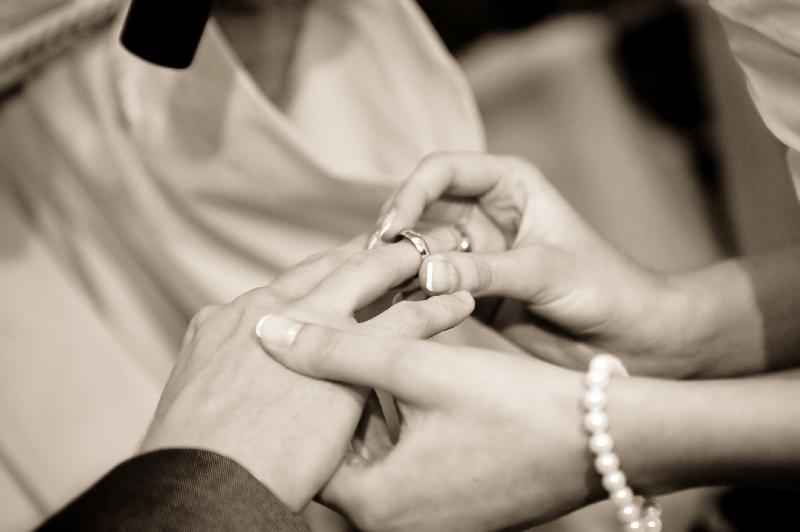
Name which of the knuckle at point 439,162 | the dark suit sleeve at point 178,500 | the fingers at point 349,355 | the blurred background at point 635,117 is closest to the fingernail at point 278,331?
the fingers at point 349,355

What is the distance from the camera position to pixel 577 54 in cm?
129

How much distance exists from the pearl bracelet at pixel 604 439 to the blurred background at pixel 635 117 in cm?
75

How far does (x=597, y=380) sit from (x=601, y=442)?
0.14ft

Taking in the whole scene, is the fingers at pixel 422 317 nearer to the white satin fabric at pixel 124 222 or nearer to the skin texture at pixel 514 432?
the skin texture at pixel 514 432

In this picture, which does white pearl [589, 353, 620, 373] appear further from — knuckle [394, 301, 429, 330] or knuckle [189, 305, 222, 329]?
knuckle [189, 305, 222, 329]

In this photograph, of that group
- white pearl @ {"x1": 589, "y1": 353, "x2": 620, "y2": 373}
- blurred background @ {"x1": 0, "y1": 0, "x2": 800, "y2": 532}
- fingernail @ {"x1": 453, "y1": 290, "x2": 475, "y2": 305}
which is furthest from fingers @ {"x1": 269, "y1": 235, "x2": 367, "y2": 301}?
blurred background @ {"x1": 0, "y1": 0, "x2": 800, "y2": 532}

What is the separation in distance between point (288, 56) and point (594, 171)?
0.68m

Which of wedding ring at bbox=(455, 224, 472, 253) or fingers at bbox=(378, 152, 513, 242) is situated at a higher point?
fingers at bbox=(378, 152, 513, 242)

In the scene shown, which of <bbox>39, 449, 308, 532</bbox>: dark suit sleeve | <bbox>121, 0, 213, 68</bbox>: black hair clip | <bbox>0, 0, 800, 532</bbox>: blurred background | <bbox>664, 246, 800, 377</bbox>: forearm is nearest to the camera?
<bbox>39, 449, 308, 532</bbox>: dark suit sleeve

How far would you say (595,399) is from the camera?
518 mm

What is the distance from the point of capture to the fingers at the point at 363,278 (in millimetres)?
597

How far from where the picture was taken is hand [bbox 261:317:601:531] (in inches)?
20.3

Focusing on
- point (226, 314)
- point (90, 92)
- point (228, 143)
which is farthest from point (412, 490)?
point (90, 92)

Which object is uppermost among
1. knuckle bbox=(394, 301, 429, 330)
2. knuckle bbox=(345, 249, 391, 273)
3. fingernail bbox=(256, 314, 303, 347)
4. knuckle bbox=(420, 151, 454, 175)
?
knuckle bbox=(420, 151, 454, 175)
